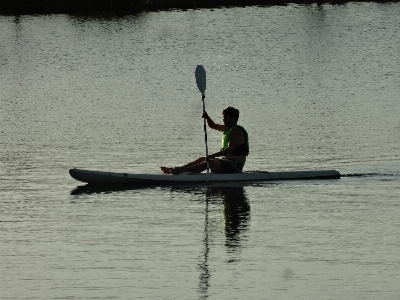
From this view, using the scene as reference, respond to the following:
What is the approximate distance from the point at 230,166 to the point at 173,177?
0.90 meters

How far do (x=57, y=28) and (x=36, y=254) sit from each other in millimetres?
42001

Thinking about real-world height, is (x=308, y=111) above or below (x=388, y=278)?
above

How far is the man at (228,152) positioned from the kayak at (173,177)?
0.13 metres

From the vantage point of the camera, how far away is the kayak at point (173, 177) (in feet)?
59.2

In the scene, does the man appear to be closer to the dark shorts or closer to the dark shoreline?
the dark shorts

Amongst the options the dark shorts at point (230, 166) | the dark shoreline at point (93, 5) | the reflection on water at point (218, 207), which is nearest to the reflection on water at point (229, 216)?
the reflection on water at point (218, 207)

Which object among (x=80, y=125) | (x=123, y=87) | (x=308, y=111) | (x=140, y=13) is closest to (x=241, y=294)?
(x=80, y=125)

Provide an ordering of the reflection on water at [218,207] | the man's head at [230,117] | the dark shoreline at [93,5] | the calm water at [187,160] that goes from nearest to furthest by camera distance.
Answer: the calm water at [187,160], the reflection on water at [218,207], the man's head at [230,117], the dark shoreline at [93,5]

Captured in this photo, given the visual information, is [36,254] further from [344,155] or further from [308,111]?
[308,111]

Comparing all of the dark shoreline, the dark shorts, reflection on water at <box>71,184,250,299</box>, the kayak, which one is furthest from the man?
the dark shoreline

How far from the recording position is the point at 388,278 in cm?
1225

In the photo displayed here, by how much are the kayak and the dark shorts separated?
0.12m

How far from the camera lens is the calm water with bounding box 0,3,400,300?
1258 cm

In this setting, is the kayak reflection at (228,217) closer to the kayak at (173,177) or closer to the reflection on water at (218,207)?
the reflection on water at (218,207)
